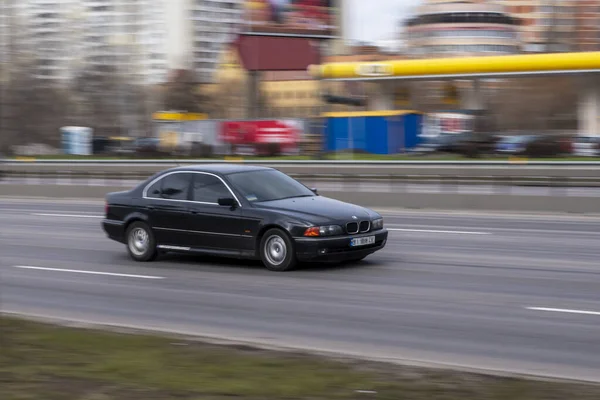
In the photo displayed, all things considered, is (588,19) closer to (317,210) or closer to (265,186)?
(265,186)

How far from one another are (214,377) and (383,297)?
14.2 ft

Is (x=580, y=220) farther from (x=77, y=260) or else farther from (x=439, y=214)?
(x=77, y=260)

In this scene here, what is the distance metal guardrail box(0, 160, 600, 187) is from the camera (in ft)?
76.8

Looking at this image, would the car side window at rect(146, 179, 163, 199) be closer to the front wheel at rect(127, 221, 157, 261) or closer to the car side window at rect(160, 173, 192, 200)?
the car side window at rect(160, 173, 192, 200)

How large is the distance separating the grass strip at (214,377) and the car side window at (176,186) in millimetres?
6203

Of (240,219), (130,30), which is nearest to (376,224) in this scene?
(240,219)

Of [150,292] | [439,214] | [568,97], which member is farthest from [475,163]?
[150,292]

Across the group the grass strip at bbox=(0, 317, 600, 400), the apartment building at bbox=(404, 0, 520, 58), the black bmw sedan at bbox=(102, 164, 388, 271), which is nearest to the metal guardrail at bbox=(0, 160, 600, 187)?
the black bmw sedan at bbox=(102, 164, 388, 271)

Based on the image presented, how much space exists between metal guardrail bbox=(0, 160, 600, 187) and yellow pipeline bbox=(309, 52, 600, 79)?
3.37 m

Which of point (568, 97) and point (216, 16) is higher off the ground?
point (216, 16)

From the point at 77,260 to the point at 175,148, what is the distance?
1460 inches

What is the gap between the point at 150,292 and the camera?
11320 mm

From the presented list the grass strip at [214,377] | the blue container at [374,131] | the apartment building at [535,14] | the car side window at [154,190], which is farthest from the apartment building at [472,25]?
the grass strip at [214,377]

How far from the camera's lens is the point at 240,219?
12.9 m
